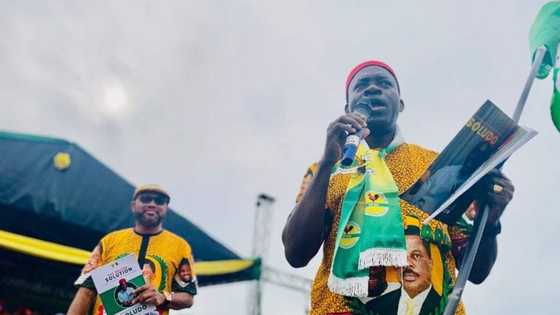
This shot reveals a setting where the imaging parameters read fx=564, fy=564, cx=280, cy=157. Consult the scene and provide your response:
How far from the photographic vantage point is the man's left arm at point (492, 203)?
6.11 ft

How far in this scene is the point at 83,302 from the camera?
10.3ft

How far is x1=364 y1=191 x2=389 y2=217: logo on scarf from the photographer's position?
1.94m

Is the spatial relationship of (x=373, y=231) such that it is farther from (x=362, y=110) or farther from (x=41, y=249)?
(x=41, y=249)

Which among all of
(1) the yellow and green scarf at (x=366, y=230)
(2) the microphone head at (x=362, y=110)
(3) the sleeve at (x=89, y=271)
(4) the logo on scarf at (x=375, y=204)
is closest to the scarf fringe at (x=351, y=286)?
(1) the yellow and green scarf at (x=366, y=230)

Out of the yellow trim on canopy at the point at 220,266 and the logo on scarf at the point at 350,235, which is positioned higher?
the yellow trim on canopy at the point at 220,266

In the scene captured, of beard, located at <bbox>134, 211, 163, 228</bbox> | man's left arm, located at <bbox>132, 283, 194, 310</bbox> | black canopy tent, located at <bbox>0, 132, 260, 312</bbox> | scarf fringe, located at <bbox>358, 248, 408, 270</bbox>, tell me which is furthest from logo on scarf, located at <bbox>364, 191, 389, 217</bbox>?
black canopy tent, located at <bbox>0, 132, 260, 312</bbox>

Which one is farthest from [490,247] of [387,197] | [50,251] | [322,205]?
[50,251]

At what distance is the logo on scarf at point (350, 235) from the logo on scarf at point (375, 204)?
0.06 m

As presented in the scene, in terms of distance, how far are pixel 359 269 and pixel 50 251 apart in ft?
20.7

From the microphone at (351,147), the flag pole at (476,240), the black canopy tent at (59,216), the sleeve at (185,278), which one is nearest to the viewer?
the flag pole at (476,240)

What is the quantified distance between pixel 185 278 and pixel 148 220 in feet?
1.42

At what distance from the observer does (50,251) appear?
23.6ft

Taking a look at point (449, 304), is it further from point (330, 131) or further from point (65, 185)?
point (65, 185)

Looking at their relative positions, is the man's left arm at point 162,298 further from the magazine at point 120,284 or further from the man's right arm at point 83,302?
the man's right arm at point 83,302
